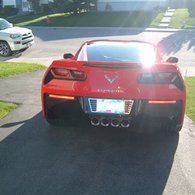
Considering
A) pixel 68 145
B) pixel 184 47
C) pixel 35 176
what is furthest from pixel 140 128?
pixel 184 47

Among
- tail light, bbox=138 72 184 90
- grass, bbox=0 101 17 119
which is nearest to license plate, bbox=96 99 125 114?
tail light, bbox=138 72 184 90

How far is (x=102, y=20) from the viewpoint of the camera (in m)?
30.6

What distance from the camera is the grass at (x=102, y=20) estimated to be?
29.3 meters

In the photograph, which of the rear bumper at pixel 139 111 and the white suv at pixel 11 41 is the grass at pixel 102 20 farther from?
the rear bumper at pixel 139 111

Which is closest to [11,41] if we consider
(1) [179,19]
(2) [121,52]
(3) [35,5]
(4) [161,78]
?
(2) [121,52]

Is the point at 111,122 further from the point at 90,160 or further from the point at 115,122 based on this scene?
the point at 90,160

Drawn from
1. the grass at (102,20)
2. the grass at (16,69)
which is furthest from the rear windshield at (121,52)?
the grass at (102,20)

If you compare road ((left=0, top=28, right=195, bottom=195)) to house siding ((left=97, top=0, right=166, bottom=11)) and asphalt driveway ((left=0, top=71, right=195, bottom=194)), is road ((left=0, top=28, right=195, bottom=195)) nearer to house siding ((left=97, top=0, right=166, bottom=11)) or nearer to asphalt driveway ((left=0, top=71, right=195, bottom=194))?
asphalt driveway ((left=0, top=71, right=195, bottom=194))

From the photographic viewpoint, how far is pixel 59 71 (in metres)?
5.36

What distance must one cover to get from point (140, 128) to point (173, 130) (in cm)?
57

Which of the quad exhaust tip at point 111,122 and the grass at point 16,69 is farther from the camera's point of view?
the grass at point 16,69

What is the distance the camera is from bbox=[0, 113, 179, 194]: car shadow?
13.4ft

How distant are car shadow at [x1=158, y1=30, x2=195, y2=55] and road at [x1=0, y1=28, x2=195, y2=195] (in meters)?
11.4

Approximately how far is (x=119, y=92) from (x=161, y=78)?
0.61 m
